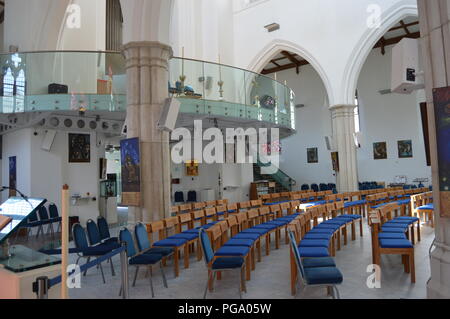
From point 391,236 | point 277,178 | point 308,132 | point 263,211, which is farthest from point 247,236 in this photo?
point 308,132

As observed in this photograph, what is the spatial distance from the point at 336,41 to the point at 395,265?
1253 centimetres

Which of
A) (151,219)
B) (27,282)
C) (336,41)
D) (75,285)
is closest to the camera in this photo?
(27,282)

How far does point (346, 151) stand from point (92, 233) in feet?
38.4

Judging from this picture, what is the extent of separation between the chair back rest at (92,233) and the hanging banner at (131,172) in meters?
0.82

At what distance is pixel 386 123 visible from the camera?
1947 cm

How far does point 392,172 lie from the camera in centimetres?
1894

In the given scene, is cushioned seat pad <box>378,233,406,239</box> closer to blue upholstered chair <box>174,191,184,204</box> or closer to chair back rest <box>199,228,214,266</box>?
chair back rest <box>199,228,214,266</box>

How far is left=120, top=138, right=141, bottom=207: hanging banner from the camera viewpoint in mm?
6133

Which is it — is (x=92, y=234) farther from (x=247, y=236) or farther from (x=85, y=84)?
(x=85, y=84)

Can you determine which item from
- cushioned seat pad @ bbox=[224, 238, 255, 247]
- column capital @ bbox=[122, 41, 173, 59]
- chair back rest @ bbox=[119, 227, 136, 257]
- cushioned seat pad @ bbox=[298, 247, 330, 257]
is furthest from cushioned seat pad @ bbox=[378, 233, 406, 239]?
column capital @ bbox=[122, 41, 173, 59]

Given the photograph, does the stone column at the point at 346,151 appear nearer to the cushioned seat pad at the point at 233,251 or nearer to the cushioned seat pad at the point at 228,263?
the cushioned seat pad at the point at 233,251

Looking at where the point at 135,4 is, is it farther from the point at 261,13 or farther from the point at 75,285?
the point at 261,13

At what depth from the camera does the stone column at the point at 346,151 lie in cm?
1442
